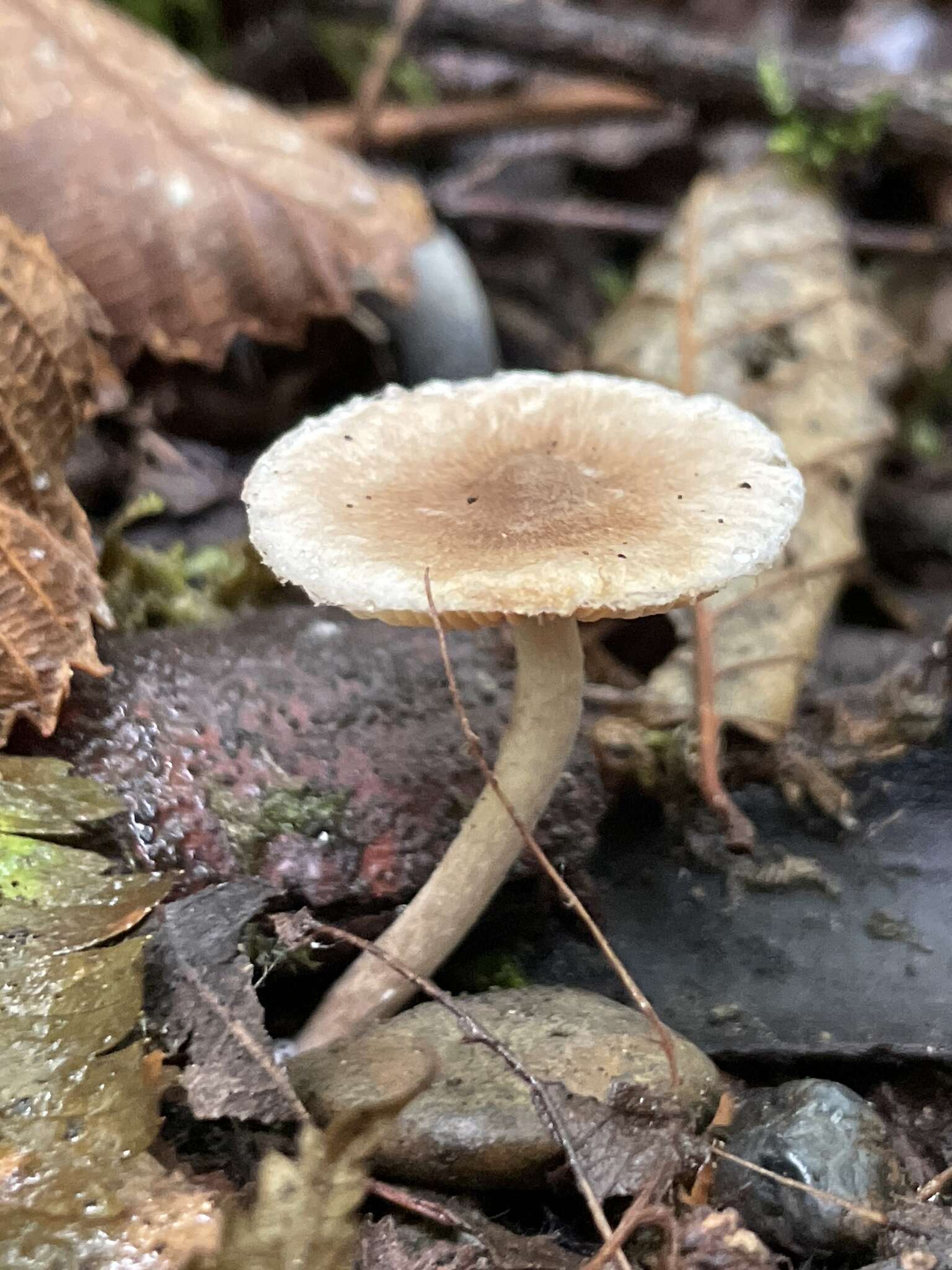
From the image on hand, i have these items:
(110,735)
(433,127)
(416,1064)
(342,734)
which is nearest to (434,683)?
(342,734)

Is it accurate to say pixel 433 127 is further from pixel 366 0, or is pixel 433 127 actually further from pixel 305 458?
pixel 305 458

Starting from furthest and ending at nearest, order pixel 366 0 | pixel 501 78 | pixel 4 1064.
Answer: pixel 501 78, pixel 366 0, pixel 4 1064

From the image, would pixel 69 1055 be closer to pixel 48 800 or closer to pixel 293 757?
pixel 48 800

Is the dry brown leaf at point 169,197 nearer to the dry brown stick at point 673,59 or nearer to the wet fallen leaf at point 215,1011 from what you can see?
the dry brown stick at point 673,59

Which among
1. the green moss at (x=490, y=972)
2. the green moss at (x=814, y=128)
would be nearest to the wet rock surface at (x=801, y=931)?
the green moss at (x=490, y=972)

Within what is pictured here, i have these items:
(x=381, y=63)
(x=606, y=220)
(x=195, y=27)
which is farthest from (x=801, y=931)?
(x=195, y=27)

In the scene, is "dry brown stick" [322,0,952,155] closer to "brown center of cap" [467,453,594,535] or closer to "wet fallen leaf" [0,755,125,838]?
"brown center of cap" [467,453,594,535]

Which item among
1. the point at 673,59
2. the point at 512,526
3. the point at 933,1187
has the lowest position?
the point at 933,1187
